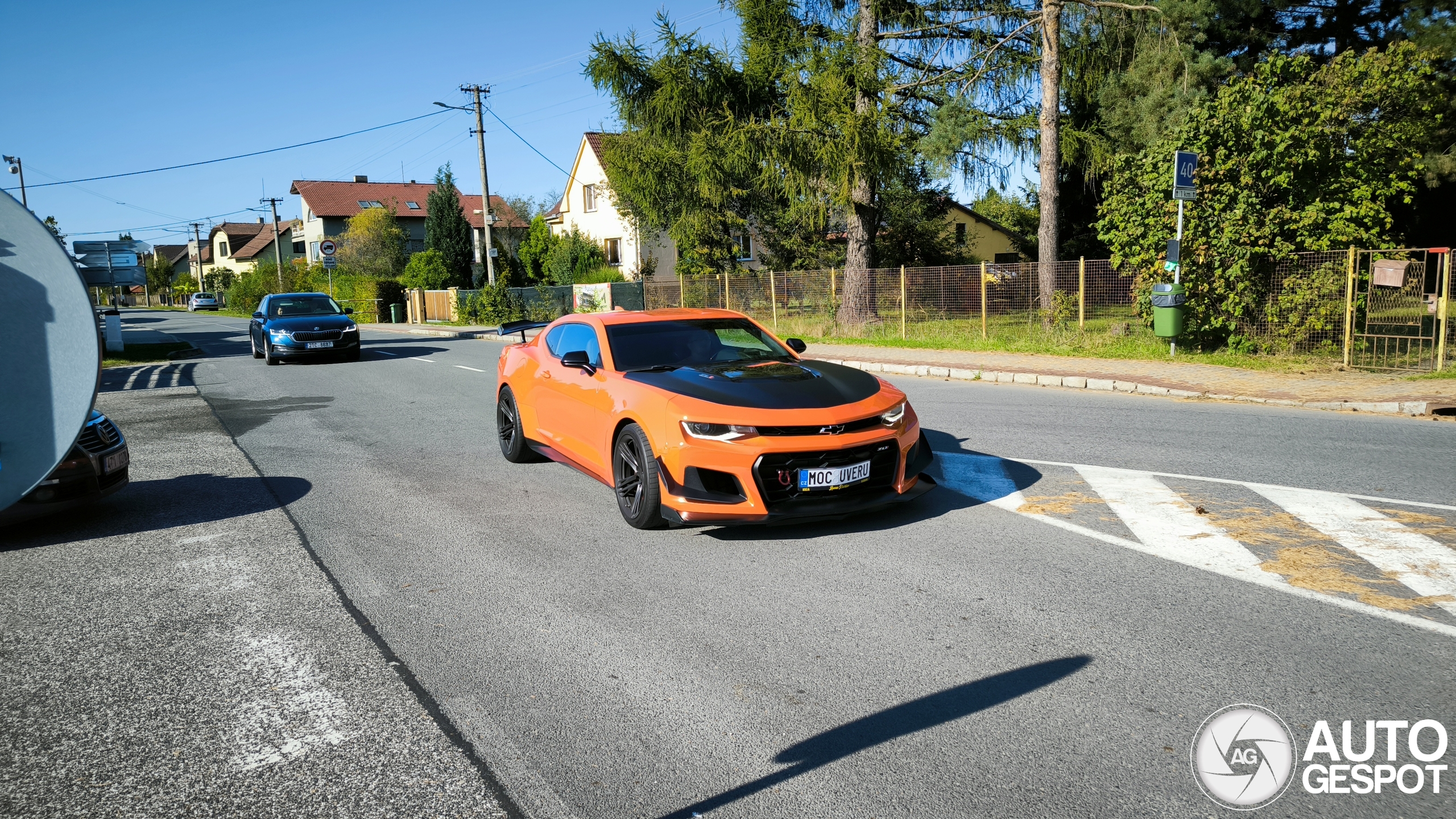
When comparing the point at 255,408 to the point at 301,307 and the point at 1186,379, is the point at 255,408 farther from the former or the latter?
the point at 1186,379

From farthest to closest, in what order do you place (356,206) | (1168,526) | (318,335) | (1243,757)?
(356,206)
(318,335)
(1168,526)
(1243,757)

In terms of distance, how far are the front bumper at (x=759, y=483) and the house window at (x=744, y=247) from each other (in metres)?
35.0

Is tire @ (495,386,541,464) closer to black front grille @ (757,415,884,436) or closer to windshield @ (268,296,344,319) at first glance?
black front grille @ (757,415,884,436)

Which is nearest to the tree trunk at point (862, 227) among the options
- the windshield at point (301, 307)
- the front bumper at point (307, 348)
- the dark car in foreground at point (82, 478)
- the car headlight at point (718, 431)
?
the front bumper at point (307, 348)

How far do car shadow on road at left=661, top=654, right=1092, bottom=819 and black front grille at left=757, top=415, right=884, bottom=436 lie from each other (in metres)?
2.07

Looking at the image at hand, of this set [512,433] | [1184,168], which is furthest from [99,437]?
[1184,168]

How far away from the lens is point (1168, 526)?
5855mm

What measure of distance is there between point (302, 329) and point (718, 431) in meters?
16.6

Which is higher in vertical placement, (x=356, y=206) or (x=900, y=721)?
(x=356, y=206)

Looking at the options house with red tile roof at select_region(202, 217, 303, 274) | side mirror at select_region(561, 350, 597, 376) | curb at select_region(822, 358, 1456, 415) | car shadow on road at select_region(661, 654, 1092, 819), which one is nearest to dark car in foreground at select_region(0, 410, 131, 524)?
side mirror at select_region(561, 350, 597, 376)

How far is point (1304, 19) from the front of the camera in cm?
2581

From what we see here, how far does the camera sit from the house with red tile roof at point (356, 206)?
78562 mm

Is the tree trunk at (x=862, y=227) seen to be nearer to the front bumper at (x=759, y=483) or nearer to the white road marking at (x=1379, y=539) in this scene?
the white road marking at (x=1379, y=539)

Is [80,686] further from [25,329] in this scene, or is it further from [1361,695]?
[1361,695]
